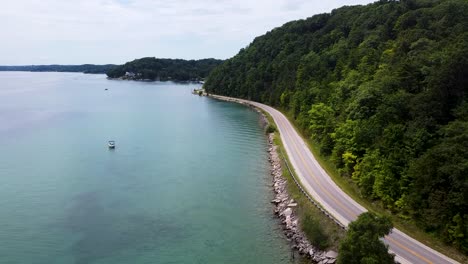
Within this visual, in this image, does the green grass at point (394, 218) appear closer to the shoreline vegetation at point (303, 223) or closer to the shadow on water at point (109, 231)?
the shoreline vegetation at point (303, 223)

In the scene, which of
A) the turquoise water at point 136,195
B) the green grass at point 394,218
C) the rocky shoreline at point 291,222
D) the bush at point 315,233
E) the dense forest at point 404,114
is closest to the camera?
the green grass at point 394,218

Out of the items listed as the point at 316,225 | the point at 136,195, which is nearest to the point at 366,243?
the point at 316,225

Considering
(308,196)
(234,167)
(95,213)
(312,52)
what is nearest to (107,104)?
(312,52)

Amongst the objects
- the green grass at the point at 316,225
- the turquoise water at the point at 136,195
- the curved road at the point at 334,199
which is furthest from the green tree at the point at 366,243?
the turquoise water at the point at 136,195

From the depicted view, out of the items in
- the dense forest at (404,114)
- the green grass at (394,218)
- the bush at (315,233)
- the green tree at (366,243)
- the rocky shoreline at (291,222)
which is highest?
the dense forest at (404,114)

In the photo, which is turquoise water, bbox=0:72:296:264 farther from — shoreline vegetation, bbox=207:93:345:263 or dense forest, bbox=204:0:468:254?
dense forest, bbox=204:0:468:254

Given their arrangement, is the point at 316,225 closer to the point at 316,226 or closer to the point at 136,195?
the point at 316,226
